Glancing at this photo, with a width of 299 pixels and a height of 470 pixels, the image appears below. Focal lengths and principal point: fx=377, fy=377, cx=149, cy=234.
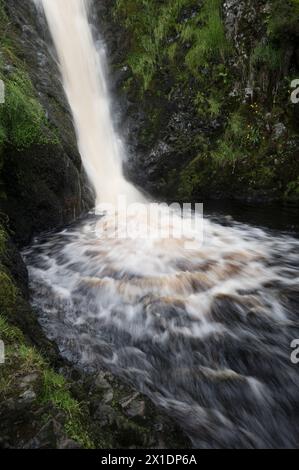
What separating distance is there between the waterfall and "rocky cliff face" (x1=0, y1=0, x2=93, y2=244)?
1.15 meters

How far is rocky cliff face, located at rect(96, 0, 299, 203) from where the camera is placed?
28.3ft

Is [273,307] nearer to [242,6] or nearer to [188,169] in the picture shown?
[188,169]

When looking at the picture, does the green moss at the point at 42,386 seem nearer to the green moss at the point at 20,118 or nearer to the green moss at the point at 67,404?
the green moss at the point at 67,404

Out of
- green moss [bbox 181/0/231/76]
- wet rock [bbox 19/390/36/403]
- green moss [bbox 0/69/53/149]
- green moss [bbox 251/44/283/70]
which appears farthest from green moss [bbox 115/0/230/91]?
wet rock [bbox 19/390/36/403]

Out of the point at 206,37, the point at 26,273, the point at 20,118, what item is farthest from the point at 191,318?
Result: the point at 206,37

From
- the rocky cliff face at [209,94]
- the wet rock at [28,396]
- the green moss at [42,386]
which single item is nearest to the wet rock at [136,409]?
the green moss at [42,386]

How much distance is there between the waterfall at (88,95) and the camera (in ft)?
30.9

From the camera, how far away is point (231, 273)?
4.98 m

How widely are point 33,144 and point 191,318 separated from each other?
3815mm

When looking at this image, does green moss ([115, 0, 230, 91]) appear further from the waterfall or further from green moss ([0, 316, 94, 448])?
green moss ([0, 316, 94, 448])

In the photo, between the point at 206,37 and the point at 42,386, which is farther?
the point at 206,37

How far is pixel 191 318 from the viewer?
13.2 feet

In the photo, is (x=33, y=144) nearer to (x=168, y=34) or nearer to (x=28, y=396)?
(x=28, y=396)

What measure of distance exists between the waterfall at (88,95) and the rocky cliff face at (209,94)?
1.75 feet
